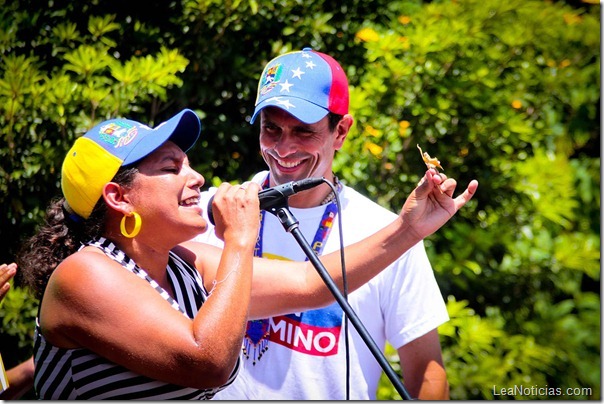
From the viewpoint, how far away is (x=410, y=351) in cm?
273

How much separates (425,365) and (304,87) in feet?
3.29

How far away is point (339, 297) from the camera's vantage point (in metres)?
2.14

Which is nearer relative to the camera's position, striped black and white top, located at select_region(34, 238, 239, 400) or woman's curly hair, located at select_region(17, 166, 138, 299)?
striped black and white top, located at select_region(34, 238, 239, 400)

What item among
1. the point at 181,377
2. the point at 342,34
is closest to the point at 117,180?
the point at 181,377

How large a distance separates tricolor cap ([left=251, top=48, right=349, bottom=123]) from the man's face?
4cm

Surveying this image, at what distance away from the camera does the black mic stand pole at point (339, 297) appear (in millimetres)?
2094

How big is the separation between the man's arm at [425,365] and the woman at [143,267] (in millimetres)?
426

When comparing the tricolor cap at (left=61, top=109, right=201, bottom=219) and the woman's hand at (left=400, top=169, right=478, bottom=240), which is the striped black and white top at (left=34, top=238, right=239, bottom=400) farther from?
the woman's hand at (left=400, top=169, right=478, bottom=240)

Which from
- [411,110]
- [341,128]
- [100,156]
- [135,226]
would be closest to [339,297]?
[135,226]

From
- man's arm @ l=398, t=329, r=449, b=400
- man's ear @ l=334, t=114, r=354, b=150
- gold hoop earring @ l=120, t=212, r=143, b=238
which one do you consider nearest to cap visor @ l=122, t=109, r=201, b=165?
gold hoop earring @ l=120, t=212, r=143, b=238

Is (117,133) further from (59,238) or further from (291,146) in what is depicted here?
(291,146)

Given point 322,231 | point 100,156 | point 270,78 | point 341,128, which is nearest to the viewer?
point 100,156

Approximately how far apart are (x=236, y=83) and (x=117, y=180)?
61.3 inches

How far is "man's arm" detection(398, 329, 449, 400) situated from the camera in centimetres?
271
